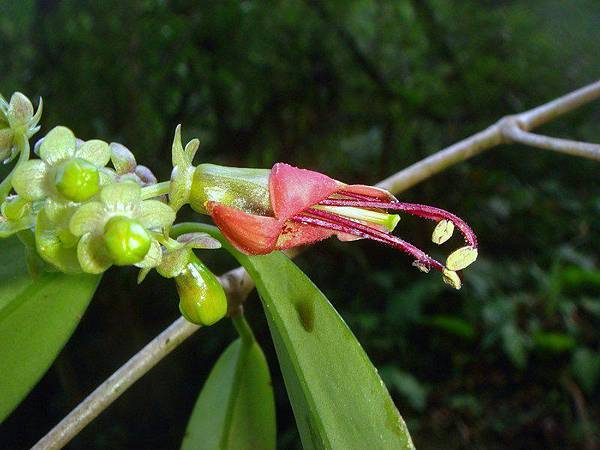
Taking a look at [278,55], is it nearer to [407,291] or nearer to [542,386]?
[407,291]

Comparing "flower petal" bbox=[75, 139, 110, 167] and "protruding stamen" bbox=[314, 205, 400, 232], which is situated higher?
"flower petal" bbox=[75, 139, 110, 167]

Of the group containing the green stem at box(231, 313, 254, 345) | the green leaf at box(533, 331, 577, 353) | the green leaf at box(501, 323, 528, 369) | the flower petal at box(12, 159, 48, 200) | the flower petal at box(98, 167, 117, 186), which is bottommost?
the green leaf at box(533, 331, 577, 353)

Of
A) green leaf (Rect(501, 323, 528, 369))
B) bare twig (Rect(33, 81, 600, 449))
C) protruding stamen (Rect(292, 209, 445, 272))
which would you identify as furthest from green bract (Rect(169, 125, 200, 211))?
green leaf (Rect(501, 323, 528, 369))

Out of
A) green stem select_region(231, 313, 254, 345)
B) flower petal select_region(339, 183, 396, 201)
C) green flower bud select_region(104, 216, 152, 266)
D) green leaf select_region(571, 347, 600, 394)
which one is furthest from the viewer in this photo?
Result: green leaf select_region(571, 347, 600, 394)

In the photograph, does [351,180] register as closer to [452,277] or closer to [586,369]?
[586,369]

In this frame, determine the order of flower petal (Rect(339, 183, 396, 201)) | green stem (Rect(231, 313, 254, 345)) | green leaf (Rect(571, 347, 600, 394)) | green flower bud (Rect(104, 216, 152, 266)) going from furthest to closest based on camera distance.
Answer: green leaf (Rect(571, 347, 600, 394)) → green stem (Rect(231, 313, 254, 345)) → flower petal (Rect(339, 183, 396, 201)) → green flower bud (Rect(104, 216, 152, 266))

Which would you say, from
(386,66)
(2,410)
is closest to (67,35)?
(386,66)

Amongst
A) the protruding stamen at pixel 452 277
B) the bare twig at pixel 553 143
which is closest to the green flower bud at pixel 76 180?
the protruding stamen at pixel 452 277

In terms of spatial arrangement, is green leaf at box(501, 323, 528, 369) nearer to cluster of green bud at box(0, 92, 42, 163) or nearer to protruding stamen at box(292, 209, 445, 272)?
protruding stamen at box(292, 209, 445, 272)
